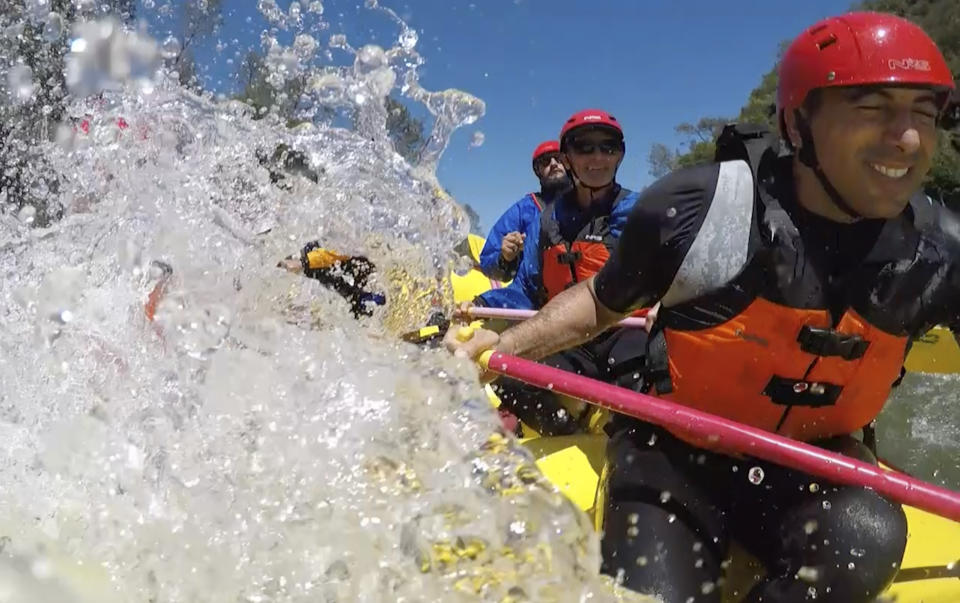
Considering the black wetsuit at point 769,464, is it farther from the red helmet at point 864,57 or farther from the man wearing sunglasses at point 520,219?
the man wearing sunglasses at point 520,219

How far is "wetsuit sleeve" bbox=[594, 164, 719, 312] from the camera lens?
213 cm

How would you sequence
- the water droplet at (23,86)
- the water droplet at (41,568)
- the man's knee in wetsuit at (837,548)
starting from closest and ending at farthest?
the water droplet at (41,568) < the man's knee in wetsuit at (837,548) < the water droplet at (23,86)

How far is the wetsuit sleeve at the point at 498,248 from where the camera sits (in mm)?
6227

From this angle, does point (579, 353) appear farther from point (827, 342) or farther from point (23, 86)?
point (23, 86)

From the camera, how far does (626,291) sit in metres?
2.30

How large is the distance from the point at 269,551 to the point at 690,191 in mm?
1370

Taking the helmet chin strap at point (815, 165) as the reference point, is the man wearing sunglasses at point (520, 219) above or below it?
above

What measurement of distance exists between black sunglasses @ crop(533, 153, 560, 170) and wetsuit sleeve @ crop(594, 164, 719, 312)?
3997 millimetres

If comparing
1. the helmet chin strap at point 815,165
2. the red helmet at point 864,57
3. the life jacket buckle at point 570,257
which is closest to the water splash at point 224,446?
the helmet chin strap at point 815,165

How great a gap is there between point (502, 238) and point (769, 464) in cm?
435

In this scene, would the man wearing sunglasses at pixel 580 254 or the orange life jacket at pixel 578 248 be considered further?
the orange life jacket at pixel 578 248

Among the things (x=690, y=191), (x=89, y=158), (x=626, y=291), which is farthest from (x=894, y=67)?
(x=89, y=158)

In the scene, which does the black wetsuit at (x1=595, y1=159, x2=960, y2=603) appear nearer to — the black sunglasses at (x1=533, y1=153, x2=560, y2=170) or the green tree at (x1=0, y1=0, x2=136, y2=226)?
the green tree at (x1=0, y1=0, x2=136, y2=226)

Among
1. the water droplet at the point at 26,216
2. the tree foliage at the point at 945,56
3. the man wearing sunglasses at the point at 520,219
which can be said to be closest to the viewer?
the water droplet at the point at 26,216
